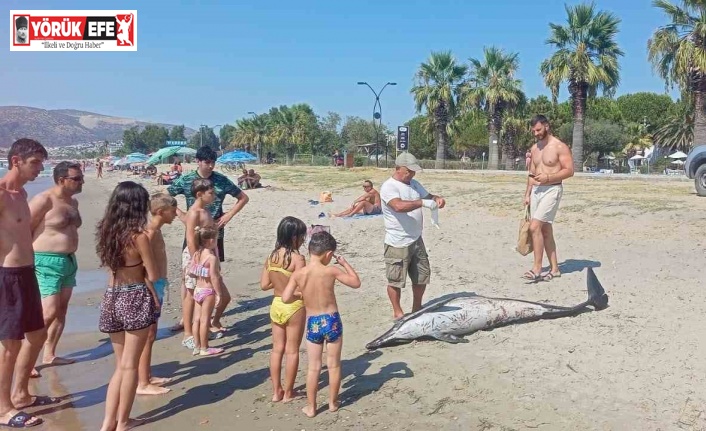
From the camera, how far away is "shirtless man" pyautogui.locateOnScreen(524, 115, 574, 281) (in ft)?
24.2

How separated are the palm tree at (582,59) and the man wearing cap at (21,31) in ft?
93.5

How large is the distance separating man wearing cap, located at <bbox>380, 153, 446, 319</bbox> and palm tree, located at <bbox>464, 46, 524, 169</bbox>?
3927 cm

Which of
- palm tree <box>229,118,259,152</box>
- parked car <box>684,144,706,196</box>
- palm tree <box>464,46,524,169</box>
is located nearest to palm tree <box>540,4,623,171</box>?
palm tree <box>464,46,524,169</box>

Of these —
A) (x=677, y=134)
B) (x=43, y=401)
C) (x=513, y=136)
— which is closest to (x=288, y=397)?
(x=43, y=401)

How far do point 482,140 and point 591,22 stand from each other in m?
32.5

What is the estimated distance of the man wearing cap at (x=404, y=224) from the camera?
19.7 ft

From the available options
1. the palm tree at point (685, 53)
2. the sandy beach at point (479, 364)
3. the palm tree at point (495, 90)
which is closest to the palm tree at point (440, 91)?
the palm tree at point (495, 90)

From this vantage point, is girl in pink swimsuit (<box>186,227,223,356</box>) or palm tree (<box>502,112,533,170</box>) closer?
girl in pink swimsuit (<box>186,227,223,356</box>)

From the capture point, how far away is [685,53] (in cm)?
2678

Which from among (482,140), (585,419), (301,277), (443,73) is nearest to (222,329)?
(301,277)

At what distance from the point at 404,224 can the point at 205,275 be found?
6.60 feet

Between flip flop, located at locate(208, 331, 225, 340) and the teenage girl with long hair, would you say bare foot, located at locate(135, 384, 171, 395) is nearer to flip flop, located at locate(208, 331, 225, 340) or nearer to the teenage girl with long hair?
the teenage girl with long hair

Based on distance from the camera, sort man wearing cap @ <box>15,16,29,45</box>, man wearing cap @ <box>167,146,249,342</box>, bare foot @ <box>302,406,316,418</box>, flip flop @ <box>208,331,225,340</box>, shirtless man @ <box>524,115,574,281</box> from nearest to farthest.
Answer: bare foot @ <box>302,406,316,418</box>, man wearing cap @ <box>167,146,249,342</box>, flip flop @ <box>208,331,225,340</box>, shirtless man @ <box>524,115,574,281</box>, man wearing cap @ <box>15,16,29,45</box>

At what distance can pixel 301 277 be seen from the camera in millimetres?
4484
